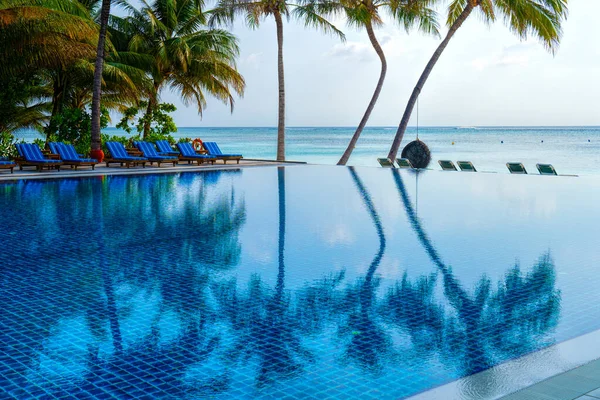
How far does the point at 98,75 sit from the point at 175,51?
3767 millimetres

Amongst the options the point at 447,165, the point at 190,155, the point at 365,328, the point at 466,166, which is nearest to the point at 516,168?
the point at 466,166

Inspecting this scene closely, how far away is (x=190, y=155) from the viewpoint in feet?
66.6

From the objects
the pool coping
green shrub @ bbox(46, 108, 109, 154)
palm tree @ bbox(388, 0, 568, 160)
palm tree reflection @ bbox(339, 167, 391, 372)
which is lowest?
palm tree reflection @ bbox(339, 167, 391, 372)

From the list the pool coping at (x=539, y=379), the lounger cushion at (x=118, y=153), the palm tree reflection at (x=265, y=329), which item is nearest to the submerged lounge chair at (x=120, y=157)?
the lounger cushion at (x=118, y=153)

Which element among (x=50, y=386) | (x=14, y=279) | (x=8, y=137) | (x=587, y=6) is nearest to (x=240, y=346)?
(x=50, y=386)

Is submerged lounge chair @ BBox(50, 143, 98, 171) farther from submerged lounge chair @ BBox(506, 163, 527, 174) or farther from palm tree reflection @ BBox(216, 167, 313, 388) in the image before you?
palm tree reflection @ BBox(216, 167, 313, 388)

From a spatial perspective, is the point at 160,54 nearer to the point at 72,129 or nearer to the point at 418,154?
the point at 72,129

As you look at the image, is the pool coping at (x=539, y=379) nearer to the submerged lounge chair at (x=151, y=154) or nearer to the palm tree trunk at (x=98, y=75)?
the submerged lounge chair at (x=151, y=154)

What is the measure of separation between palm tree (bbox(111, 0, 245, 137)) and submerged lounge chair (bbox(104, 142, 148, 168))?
12.8 ft

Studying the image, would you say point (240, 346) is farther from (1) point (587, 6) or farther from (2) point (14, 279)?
(1) point (587, 6)

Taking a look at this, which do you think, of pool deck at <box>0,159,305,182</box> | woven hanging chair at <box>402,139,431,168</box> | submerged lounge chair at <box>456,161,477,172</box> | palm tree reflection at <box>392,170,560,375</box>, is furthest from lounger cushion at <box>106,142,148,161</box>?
palm tree reflection at <box>392,170,560,375</box>

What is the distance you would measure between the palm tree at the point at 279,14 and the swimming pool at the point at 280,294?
1132cm

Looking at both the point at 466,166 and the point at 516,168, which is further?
the point at 466,166

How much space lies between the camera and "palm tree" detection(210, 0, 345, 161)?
22.0m
